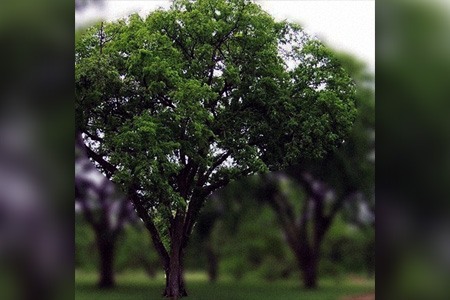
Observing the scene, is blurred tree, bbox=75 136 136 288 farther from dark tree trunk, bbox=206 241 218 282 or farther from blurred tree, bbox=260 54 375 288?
blurred tree, bbox=260 54 375 288

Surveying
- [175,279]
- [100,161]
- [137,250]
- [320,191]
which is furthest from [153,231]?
[320,191]

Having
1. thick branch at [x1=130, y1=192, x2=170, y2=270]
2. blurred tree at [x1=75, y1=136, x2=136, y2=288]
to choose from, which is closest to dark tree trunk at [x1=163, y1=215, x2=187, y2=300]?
thick branch at [x1=130, y1=192, x2=170, y2=270]

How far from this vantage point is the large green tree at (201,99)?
A: 11.8 meters

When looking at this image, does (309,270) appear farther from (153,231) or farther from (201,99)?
(201,99)

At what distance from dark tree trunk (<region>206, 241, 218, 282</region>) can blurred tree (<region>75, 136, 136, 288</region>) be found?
1.71m

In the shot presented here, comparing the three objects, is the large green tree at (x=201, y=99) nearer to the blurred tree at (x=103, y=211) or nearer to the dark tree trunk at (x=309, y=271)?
the blurred tree at (x=103, y=211)

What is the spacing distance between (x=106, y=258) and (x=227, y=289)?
2.47m

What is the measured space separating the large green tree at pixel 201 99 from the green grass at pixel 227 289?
0.41m

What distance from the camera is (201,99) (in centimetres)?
1198

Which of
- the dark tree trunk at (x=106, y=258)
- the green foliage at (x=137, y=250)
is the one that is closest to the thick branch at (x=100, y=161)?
the dark tree trunk at (x=106, y=258)

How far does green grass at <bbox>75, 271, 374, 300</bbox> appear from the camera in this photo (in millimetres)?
12117

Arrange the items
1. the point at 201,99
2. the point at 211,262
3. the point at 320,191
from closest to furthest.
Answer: the point at 201,99 → the point at 320,191 → the point at 211,262
